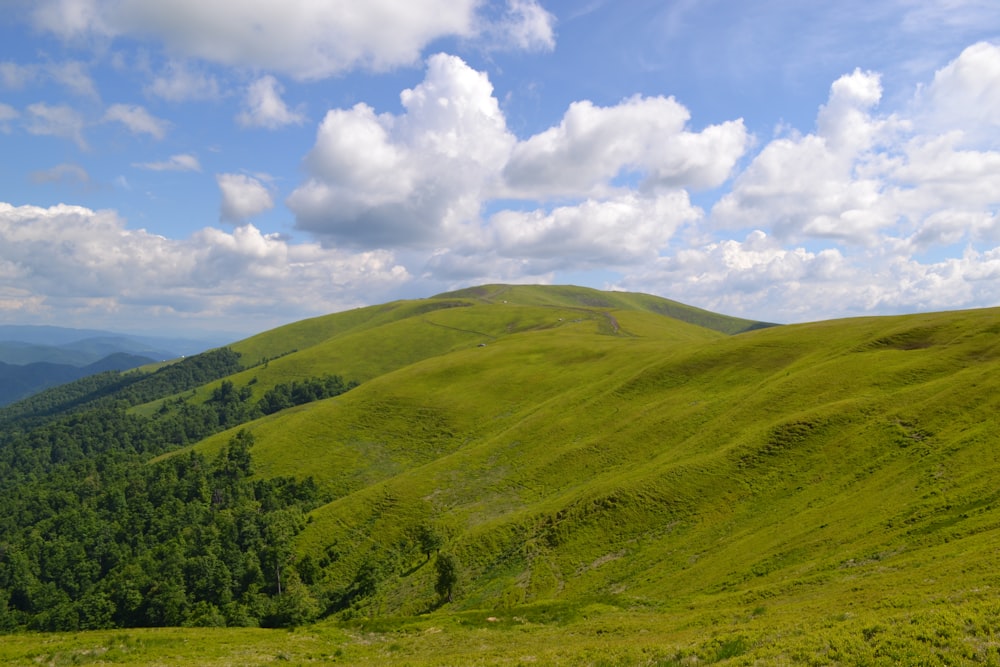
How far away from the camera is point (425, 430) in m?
133

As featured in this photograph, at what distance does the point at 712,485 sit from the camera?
6331 centimetres

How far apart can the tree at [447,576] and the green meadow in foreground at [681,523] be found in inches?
9.0

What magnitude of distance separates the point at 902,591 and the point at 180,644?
46.6 metres

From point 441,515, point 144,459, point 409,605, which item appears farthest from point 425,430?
point 144,459

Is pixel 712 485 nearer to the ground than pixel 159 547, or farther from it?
farther from it

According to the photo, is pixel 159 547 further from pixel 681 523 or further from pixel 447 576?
pixel 681 523

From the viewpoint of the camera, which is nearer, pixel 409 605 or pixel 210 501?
pixel 409 605

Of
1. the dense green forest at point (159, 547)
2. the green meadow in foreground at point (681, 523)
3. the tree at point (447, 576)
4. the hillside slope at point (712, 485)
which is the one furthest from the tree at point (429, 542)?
the dense green forest at point (159, 547)

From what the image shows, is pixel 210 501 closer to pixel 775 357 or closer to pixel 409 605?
pixel 409 605

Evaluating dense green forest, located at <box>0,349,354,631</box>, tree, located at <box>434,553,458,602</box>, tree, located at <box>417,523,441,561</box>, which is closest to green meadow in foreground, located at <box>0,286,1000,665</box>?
tree, located at <box>434,553,458,602</box>

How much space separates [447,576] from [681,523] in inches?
1124

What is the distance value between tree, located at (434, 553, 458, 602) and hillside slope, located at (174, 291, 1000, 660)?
6.24 ft

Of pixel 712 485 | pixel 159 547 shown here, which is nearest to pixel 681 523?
pixel 712 485

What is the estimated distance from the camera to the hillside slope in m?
40.4
